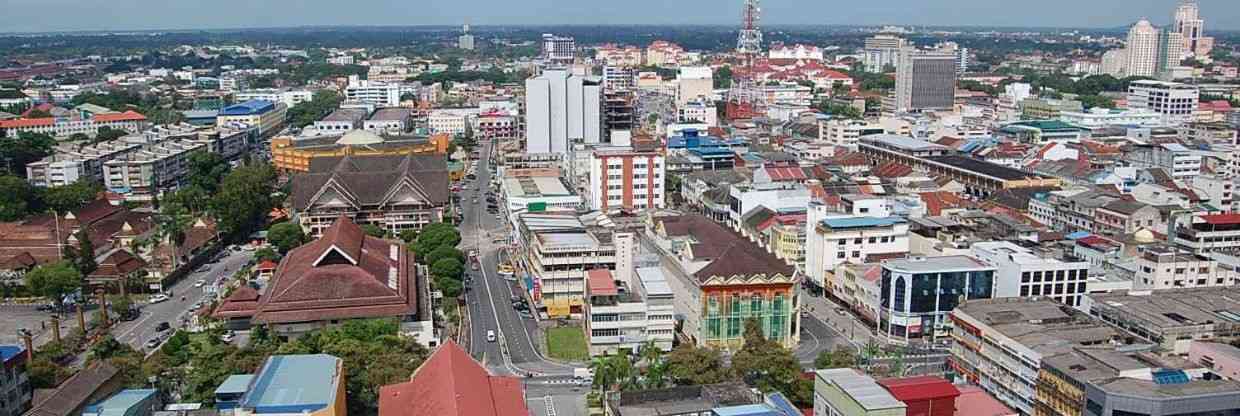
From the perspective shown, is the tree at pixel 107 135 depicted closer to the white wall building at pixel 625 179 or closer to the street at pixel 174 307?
the street at pixel 174 307

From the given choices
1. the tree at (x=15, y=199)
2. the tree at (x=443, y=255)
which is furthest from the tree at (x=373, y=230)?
the tree at (x=15, y=199)

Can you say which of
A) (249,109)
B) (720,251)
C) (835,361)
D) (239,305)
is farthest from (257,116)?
(835,361)

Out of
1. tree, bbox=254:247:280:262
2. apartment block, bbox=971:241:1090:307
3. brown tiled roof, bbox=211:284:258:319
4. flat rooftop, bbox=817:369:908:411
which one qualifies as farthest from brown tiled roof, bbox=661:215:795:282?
tree, bbox=254:247:280:262

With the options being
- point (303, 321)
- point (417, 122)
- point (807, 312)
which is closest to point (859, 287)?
point (807, 312)

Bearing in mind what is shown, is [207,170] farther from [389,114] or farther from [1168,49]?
[1168,49]

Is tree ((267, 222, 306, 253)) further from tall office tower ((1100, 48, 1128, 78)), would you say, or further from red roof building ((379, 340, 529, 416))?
tall office tower ((1100, 48, 1128, 78))
